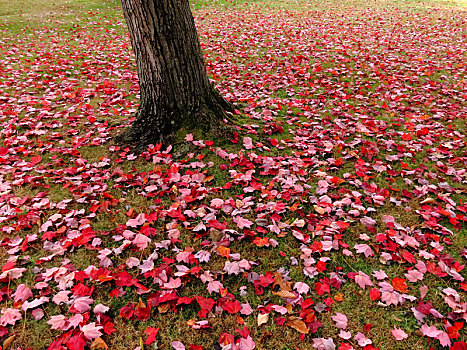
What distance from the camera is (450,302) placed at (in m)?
2.44

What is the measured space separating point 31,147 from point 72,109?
4.32 ft

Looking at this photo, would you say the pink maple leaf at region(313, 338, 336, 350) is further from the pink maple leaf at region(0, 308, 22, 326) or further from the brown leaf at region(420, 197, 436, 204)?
the pink maple leaf at region(0, 308, 22, 326)

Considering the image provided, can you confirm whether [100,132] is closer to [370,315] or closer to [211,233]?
[211,233]

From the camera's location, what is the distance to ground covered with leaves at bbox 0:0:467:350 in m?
2.31

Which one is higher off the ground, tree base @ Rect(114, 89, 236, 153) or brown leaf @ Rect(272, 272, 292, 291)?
tree base @ Rect(114, 89, 236, 153)

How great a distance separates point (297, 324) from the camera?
2303 millimetres

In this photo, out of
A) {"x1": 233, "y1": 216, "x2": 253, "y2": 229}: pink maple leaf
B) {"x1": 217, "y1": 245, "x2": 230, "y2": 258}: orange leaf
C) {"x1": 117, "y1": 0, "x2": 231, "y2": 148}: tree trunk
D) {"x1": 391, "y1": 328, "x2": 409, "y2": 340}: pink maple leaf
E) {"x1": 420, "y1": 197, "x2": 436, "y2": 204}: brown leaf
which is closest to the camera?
{"x1": 391, "y1": 328, "x2": 409, "y2": 340}: pink maple leaf

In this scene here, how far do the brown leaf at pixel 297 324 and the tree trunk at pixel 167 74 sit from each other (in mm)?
2768

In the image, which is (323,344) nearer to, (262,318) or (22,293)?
(262,318)

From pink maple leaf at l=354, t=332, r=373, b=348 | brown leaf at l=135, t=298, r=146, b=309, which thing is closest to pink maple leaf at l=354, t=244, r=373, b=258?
pink maple leaf at l=354, t=332, r=373, b=348

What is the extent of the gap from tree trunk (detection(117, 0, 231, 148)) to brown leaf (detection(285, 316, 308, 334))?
9.08 feet

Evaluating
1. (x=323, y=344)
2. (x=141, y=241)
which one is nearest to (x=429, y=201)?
→ (x=323, y=344)

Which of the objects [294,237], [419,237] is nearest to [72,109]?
[294,237]

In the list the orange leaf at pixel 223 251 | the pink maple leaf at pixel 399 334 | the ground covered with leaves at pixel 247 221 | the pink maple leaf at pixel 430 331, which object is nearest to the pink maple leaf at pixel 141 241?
the ground covered with leaves at pixel 247 221
